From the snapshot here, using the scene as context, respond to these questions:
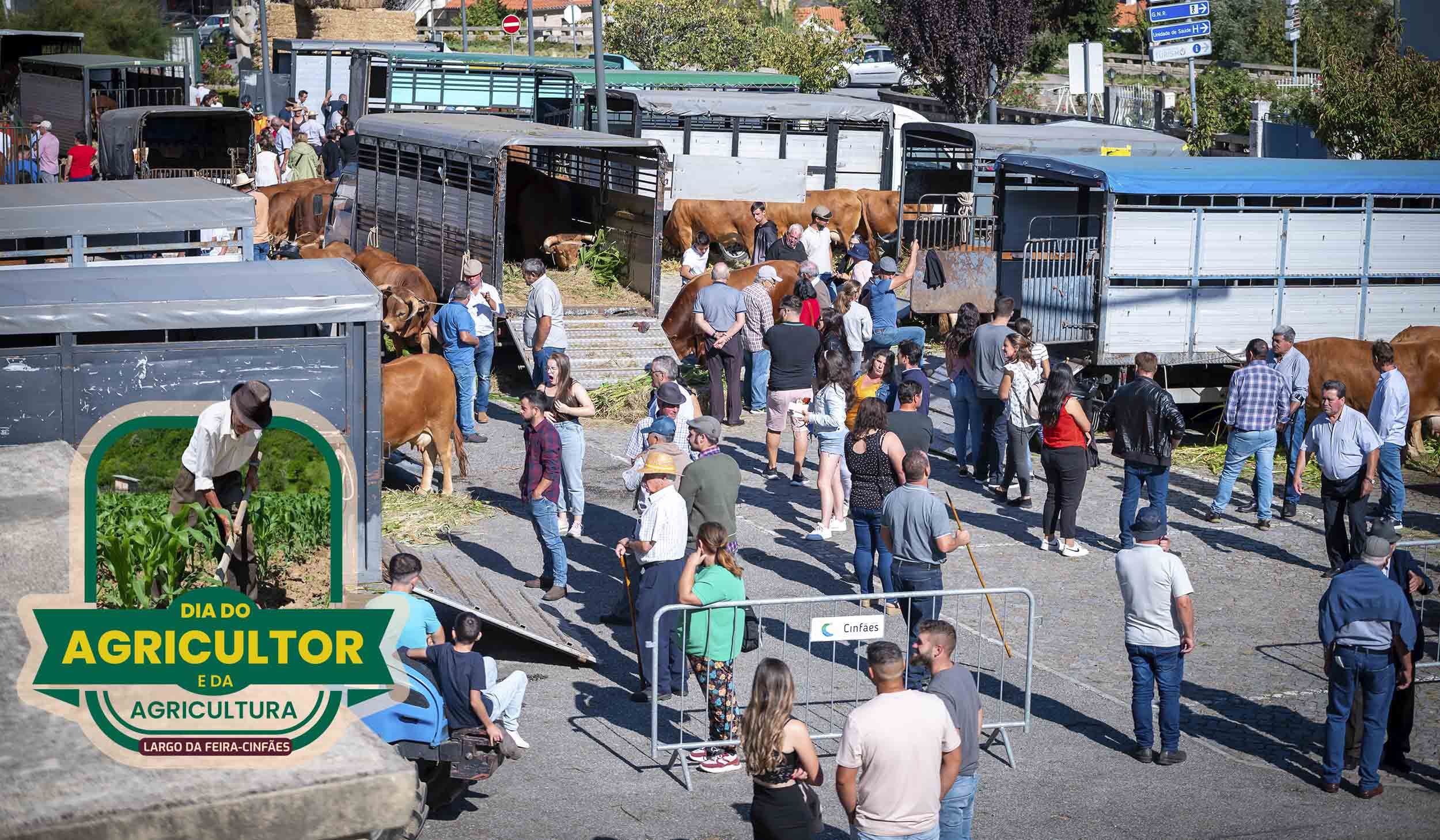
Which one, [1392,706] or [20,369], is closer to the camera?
[1392,706]

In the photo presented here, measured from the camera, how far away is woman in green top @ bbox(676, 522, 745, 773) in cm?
788

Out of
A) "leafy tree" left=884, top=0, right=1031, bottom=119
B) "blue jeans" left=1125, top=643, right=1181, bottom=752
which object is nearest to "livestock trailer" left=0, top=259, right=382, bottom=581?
"blue jeans" left=1125, top=643, right=1181, bottom=752

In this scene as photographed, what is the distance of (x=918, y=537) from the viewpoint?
889 cm

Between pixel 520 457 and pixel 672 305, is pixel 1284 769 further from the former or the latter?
pixel 672 305

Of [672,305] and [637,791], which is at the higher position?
[672,305]

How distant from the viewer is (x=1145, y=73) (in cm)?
5150

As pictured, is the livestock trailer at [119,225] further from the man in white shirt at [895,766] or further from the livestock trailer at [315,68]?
the livestock trailer at [315,68]

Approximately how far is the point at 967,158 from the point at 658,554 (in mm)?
16806

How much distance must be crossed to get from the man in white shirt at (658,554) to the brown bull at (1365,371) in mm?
8370

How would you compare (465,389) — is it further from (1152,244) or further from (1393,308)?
(1393,308)

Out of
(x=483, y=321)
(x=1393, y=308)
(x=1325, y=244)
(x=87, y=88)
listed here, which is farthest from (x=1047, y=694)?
(x=87, y=88)

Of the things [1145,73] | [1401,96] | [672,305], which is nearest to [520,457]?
[672,305]

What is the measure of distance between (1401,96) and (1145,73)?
30.5 meters

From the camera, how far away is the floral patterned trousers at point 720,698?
796 cm
